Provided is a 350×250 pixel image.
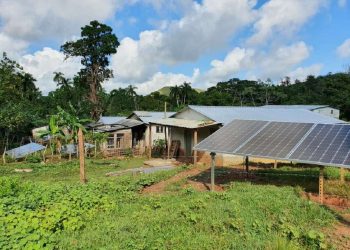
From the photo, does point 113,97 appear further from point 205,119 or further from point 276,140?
point 276,140

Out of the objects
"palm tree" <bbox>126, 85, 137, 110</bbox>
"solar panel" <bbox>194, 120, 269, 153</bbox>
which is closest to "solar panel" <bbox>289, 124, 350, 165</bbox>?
"solar panel" <bbox>194, 120, 269, 153</bbox>

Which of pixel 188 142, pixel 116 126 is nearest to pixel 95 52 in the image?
pixel 116 126

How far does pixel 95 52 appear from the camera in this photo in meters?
42.3

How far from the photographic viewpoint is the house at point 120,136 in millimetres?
31042

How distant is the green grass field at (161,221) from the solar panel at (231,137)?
2095 mm

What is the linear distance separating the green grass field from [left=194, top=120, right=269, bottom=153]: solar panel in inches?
82.5

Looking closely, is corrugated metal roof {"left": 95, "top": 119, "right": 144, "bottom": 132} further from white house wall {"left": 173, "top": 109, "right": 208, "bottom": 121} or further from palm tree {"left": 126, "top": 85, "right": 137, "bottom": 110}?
palm tree {"left": 126, "top": 85, "right": 137, "bottom": 110}

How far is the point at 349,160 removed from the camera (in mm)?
10508

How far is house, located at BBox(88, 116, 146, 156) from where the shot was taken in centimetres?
3104

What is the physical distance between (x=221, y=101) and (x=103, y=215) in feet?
232

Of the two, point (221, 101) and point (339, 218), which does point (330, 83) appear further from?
point (339, 218)

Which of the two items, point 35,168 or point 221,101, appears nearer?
point 35,168

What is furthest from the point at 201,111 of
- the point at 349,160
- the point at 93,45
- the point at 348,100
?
the point at 348,100

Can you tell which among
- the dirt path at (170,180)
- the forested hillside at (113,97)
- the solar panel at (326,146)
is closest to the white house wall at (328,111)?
the forested hillside at (113,97)
